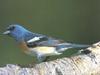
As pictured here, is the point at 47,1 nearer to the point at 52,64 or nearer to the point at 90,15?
the point at 90,15

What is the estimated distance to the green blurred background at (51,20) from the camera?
5.25 m

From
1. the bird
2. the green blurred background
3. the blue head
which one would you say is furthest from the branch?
the green blurred background

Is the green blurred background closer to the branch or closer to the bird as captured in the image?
the bird

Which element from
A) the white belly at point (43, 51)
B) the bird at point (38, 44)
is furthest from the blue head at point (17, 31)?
the white belly at point (43, 51)

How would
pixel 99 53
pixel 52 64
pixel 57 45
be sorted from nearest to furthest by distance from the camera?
pixel 52 64
pixel 99 53
pixel 57 45

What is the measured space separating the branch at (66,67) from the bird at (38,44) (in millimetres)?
405

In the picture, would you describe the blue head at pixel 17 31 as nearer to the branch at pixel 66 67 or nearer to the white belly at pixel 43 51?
the white belly at pixel 43 51

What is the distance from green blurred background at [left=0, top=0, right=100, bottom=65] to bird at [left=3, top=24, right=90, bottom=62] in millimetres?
1782

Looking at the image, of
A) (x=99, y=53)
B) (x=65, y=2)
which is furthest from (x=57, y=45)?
(x=65, y=2)

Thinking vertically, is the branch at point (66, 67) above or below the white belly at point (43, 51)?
below

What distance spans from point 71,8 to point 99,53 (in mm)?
2621

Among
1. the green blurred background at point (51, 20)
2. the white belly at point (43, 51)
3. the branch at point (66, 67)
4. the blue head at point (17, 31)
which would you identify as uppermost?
the green blurred background at point (51, 20)

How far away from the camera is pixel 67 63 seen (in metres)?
2.75

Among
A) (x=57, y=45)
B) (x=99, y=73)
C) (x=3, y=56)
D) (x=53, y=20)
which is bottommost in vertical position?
(x=99, y=73)
